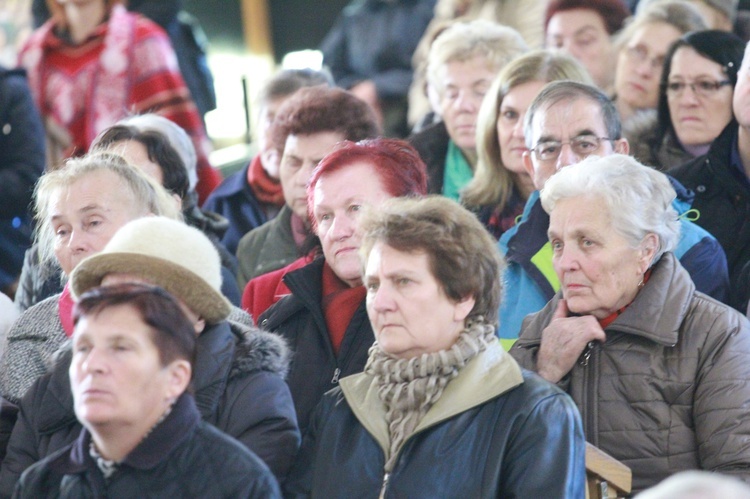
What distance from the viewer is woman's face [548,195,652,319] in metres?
3.68

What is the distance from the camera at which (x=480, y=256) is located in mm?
3299

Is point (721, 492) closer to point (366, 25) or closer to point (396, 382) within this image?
point (396, 382)

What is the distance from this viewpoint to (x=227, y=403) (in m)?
3.38

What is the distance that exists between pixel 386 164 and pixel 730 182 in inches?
51.3

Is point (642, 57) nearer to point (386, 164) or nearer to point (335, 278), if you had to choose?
point (386, 164)

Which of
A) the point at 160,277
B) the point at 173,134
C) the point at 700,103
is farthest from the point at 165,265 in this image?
the point at 700,103

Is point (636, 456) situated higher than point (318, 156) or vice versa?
point (318, 156)

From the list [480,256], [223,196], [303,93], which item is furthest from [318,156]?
[480,256]

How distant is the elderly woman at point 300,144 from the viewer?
15.6 feet

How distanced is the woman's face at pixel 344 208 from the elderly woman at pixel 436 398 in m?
0.50

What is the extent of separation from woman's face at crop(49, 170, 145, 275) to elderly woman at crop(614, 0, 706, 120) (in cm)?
249

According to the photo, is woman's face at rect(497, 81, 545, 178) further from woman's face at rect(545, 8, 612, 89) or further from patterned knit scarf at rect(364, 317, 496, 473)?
patterned knit scarf at rect(364, 317, 496, 473)

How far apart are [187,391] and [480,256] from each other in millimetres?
795

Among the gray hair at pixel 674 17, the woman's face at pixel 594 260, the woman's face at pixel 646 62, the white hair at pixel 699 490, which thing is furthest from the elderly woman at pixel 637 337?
the gray hair at pixel 674 17
